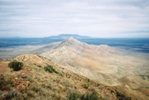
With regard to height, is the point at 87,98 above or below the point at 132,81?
above

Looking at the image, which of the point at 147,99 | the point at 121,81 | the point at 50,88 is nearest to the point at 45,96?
the point at 50,88

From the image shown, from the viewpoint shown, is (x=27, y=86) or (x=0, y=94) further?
(x=27, y=86)

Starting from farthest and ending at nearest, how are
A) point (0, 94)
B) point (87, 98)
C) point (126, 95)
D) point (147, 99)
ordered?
point (147, 99) → point (126, 95) → point (87, 98) → point (0, 94)

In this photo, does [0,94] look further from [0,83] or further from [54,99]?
[54,99]

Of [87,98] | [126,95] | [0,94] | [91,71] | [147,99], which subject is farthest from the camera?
Result: [91,71]

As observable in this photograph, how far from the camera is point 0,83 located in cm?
1616

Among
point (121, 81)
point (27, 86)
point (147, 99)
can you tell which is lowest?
point (121, 81)

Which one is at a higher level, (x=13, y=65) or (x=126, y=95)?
(x=13, y=65)

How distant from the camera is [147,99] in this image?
113ft

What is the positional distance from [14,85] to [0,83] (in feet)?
3.94

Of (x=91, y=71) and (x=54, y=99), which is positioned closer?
(x=54, y=99)

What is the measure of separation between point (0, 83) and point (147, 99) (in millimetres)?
27151

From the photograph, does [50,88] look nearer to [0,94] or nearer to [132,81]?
[0,94]

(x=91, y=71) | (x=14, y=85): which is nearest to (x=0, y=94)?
(x=14, y=85)
